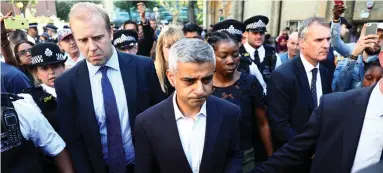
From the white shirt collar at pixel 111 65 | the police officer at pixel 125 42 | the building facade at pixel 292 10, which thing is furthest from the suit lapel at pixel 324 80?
the building facade at pixel 292 10

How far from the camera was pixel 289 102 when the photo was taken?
8.25ft

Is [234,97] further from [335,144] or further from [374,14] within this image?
[374,14]

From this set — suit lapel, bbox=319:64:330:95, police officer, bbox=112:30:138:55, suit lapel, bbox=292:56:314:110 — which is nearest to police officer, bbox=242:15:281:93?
suit lapel, bbox=319:64:330:95

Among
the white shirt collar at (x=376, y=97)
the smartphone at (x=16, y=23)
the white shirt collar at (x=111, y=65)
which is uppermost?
the smartphone at (x=16, y=23)

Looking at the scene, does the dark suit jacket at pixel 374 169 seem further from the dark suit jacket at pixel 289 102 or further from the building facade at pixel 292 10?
the building facade at pixel 292 10

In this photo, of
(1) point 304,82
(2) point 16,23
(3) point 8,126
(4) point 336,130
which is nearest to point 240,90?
(1) point 304,82

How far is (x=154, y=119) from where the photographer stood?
1.66 metres

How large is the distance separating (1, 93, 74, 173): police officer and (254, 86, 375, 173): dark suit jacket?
1668mm

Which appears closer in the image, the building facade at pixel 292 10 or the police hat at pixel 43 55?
the police hat at pixel 43 55

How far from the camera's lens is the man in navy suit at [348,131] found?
1.50 m

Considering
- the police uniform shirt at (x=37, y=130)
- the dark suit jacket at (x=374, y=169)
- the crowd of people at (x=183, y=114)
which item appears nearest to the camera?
the dark suit jacket at (x=374, y=169)

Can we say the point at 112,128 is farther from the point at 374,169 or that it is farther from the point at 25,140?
the point at 374,169

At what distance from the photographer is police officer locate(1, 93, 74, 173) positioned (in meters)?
1.47

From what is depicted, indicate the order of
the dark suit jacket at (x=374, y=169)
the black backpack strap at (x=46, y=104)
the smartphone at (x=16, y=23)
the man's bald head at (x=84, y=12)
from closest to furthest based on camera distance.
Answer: the dark suit jacket at (x=374, y=169)
the man's bald head at (x=84, y=12)
the black backpack strap at (x=46, y=104)
the smartphone at (x=16, y=23)
